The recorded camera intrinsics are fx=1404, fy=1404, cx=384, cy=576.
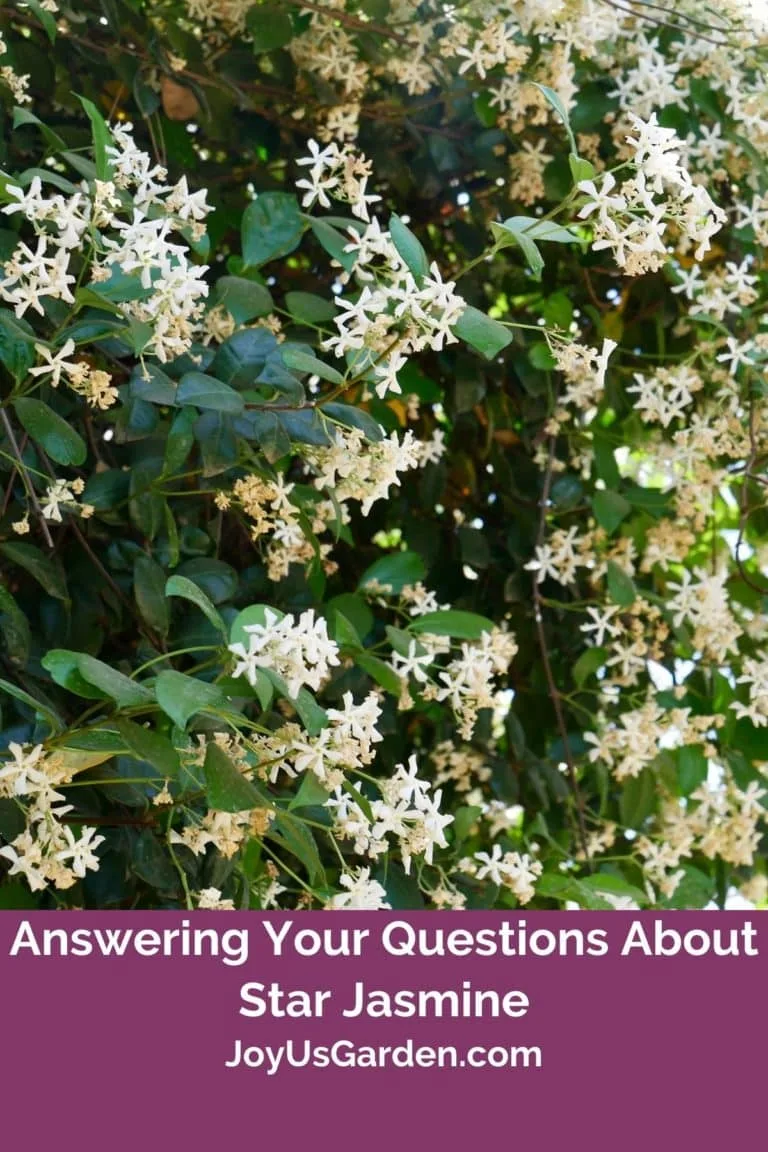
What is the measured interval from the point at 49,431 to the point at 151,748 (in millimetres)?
240

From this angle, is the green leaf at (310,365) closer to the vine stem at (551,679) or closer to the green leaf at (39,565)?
the green leaf at (39,565)

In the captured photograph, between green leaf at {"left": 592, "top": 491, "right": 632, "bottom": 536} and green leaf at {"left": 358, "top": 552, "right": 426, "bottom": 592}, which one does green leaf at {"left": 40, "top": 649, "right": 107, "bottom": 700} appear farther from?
green leaf at {"left": 592, "top": 491, "right": 632, "bottom": 536}

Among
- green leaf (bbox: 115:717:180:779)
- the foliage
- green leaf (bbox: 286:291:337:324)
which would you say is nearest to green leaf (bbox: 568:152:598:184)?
the foliage

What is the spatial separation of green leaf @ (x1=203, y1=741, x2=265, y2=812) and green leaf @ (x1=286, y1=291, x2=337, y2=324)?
0.39m

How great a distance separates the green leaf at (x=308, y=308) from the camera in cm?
102

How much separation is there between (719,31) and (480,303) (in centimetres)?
31

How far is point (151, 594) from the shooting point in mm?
961

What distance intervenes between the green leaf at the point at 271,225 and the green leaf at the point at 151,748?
0.41m

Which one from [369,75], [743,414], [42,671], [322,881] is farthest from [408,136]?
[322,881]

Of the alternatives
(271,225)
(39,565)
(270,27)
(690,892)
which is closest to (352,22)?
(270,27)

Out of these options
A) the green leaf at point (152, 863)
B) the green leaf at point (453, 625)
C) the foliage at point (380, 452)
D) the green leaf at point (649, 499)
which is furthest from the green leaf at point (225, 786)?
the green leaf at point (649, 499)

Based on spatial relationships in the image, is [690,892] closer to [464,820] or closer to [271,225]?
[464,820]

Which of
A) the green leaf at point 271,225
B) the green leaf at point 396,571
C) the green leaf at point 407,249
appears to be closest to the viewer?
the green leaf at point 407,249

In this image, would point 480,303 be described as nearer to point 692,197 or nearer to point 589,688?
point 589,688
